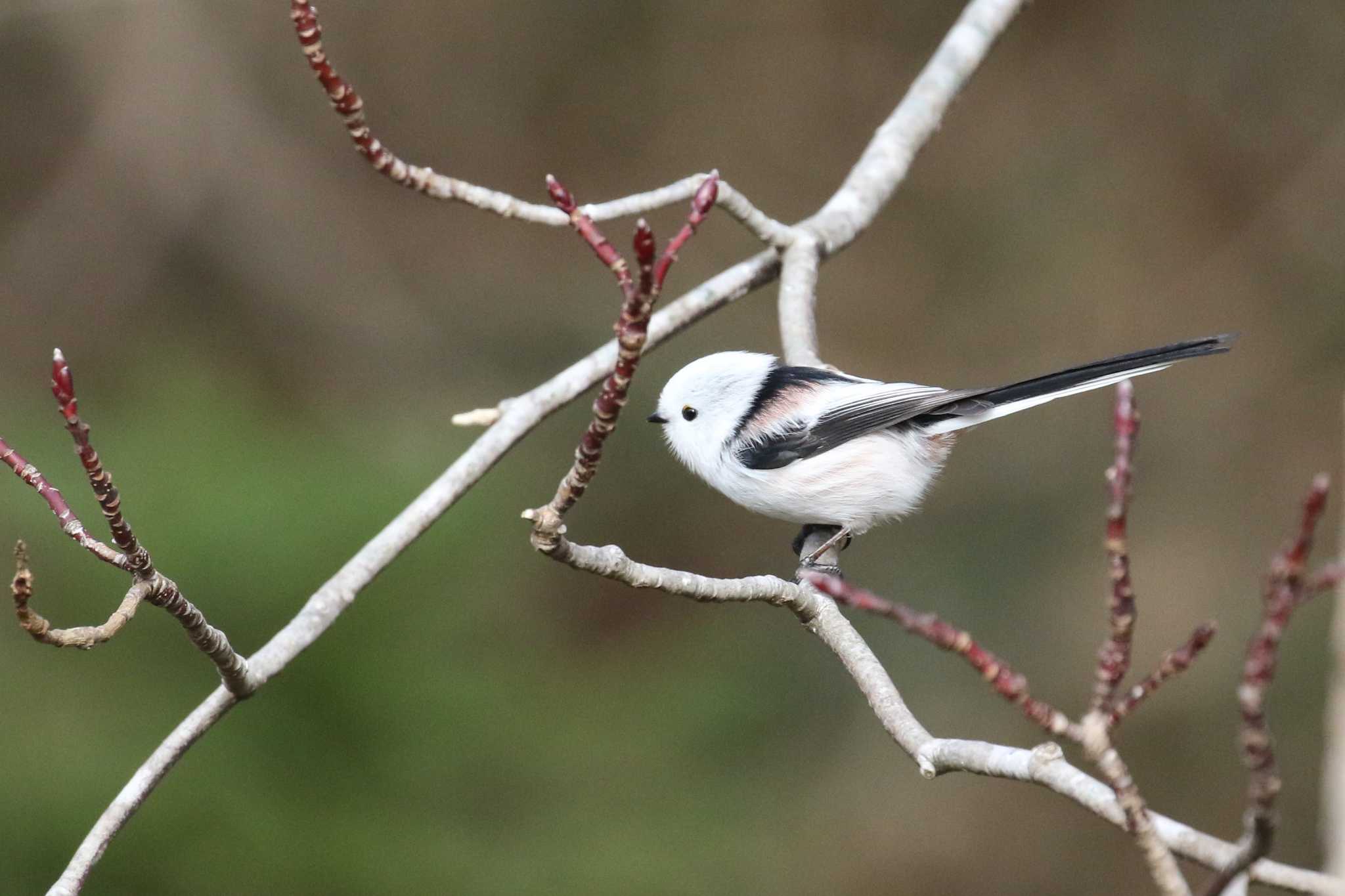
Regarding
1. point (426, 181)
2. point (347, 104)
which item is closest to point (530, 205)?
point (426, 181)

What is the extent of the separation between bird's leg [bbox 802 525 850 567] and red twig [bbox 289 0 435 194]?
1.35 meters

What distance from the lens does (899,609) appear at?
4.39 ft

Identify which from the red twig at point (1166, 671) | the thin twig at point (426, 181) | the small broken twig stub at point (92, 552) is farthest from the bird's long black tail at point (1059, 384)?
the small broken twig stub at point (92, 552)

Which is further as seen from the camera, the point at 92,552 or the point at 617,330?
the point at 92,552

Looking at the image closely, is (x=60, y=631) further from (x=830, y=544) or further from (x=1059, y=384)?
(x=1059, y=384)

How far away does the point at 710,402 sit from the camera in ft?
11.8

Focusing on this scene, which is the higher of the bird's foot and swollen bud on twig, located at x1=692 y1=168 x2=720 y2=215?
swollen bud on twig, located at x1=692 y1=168 x2=720 y2=215

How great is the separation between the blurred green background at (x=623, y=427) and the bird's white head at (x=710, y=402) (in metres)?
1.63

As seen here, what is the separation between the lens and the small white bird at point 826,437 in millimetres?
3379

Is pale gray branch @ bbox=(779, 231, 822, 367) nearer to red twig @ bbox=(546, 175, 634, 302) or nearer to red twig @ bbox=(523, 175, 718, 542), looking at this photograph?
red twig @ bbox=(523, 175, 718, 542)

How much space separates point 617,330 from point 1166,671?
0.77 meters

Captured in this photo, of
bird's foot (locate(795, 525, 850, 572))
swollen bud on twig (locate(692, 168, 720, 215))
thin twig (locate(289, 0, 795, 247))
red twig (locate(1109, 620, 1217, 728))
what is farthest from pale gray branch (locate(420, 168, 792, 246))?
red twig (locate(1109, 620, 1217, 728))

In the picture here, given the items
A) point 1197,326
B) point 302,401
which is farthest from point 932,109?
point 302,401

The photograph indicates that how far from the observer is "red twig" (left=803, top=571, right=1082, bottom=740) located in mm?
1356
